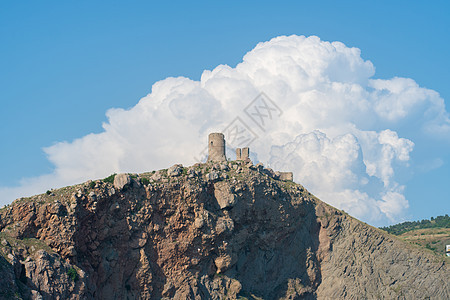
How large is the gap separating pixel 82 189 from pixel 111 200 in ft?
11.6

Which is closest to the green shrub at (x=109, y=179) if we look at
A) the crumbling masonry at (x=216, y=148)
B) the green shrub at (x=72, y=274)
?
the green shrub at (x=72, y=274)

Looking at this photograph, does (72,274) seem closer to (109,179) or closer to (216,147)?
(109,179)

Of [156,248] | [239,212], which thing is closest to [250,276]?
[239,212]

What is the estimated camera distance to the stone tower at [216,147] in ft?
313

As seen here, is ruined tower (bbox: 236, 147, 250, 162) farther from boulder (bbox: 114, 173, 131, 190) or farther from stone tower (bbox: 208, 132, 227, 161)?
boulder (bbox: 114, 173, 131, 190)

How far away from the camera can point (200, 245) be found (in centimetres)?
8394

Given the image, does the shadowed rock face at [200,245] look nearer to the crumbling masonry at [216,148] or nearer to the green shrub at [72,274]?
the green shrub at [72,274]

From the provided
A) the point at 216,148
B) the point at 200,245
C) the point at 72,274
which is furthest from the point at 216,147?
the point at 72,274

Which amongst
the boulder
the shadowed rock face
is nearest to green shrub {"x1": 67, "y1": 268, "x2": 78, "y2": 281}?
the shadowed rock face

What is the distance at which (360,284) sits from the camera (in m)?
102

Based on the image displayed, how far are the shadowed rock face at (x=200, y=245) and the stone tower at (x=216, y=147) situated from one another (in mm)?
3780

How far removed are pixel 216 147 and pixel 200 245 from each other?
1634 centimetres

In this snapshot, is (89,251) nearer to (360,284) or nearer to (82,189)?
(82,189)

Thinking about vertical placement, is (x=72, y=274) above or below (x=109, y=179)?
below
